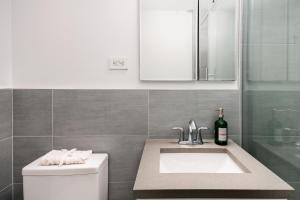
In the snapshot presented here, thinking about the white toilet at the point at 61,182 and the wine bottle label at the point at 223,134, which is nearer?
the white toilet at the point at 61,182

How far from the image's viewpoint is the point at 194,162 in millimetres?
1637

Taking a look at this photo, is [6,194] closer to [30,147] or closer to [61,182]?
[30,147]

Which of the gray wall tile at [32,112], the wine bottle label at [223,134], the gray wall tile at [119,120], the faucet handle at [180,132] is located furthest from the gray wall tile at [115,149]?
the wine bottle label at [223,134]

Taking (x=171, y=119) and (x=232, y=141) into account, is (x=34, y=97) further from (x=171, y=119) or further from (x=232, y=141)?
(x=232, y=141)

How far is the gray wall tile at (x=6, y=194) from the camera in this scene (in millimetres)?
1797

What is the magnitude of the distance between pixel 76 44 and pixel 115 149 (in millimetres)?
752

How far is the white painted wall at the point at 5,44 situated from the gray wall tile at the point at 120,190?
973 millimetres

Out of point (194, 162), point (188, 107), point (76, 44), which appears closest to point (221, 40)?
point (188, 107)

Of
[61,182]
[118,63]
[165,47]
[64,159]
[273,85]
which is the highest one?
[165,47]

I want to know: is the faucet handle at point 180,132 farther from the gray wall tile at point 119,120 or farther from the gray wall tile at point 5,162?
the gray wall tile at point 5,162

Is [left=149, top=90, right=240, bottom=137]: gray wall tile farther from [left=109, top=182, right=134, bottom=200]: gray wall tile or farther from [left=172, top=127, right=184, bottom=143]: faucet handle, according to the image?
[left=109, top=182, right=134, bottom=200]: gray wall tile

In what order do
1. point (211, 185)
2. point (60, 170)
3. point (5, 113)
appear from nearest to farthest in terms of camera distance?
point (211, 185) < point (60, 170) < point (5, 113)

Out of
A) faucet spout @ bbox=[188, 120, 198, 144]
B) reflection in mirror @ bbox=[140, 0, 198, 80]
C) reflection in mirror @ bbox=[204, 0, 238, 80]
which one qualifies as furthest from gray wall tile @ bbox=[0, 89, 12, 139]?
reflection in mirror @ bbox=[204, 0, 238, 80]

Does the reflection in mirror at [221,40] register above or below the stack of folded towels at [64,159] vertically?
above
